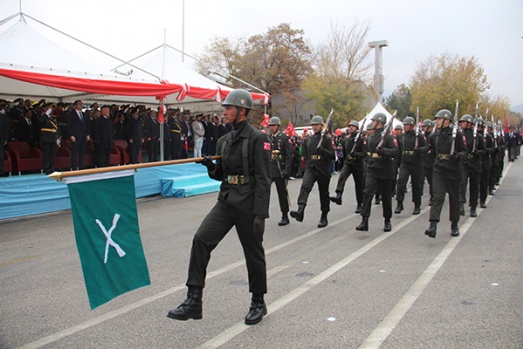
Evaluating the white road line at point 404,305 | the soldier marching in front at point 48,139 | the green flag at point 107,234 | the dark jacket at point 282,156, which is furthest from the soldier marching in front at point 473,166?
the soldier marching in front at point 48,139

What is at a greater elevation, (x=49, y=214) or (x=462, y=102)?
(x=462, y=102)

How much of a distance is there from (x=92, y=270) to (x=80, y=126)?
29.9 feet

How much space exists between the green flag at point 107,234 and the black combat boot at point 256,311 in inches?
37.3

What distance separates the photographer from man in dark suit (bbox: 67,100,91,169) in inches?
462

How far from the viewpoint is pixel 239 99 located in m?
4.21

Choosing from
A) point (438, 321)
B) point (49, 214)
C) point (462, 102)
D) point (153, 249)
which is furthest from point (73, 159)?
point (462, 102)

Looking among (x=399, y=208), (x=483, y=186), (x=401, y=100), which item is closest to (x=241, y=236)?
(x=399, y=208)

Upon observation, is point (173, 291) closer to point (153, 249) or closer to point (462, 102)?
point (153, 249)

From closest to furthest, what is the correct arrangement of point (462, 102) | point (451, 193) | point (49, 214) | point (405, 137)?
point (451, 193)
point (49, 214)
point (405, 137)
point (462, 102)

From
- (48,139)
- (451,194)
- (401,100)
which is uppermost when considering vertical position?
(401,100)

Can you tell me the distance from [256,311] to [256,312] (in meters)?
0.01

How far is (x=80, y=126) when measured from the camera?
11.9 metres

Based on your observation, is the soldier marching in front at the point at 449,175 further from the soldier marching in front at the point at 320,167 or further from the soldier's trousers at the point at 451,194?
the soldier marching in front at the point at 320,167

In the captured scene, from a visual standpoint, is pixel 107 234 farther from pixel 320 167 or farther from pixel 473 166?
pixel 473 166
